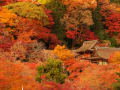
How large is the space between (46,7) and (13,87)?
27.8 m

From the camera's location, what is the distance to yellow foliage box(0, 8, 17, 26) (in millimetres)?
27631

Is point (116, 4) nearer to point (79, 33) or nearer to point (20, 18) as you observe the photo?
point (79, 33)

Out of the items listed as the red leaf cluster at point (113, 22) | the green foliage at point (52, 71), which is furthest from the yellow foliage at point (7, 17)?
the red leaf cluster at point (113, 22)

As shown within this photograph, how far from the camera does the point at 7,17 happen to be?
A: 27734mm

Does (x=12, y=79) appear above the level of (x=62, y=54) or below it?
above

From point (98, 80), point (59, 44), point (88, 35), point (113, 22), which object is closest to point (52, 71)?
point (98, 80)

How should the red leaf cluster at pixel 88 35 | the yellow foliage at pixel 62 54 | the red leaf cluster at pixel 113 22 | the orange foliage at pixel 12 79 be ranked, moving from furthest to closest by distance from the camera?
the red leaf cluster at pixel 113 22
the red leaf cluster at pixel 88 35
the yellow foliage at pixel 62 54
the orange foliage at pixel 12 79

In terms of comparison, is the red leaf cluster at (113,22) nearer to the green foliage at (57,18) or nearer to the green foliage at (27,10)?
the green foliage at (57,18)

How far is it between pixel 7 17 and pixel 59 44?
9.00m

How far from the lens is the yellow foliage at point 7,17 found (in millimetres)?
27631

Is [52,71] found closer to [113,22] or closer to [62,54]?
[62,54]

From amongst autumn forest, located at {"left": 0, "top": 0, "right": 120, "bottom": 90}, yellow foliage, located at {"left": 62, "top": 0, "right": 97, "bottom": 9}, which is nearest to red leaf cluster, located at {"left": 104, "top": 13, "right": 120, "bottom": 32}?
autumn forest, located at {"left": 0, "top": 0, "right": 120, "bottom": 90}

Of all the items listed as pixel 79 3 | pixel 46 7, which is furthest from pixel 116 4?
pixel 46 7

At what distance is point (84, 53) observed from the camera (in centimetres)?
3148
